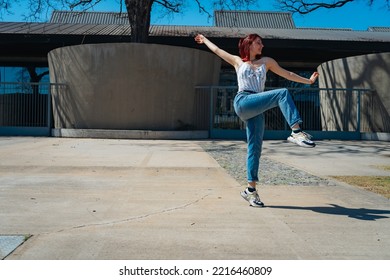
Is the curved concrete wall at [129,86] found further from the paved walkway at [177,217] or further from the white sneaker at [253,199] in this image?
the white sneaker at [253,199]

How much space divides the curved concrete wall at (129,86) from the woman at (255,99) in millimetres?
10991

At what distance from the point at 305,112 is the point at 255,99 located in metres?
15.0

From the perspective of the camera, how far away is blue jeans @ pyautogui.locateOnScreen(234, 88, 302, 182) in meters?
3.75

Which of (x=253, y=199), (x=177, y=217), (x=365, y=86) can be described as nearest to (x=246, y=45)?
(x=253, y=199)

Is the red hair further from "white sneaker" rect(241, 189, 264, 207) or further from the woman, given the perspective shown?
"white sneaker" rect(241, 189, 264, 207)

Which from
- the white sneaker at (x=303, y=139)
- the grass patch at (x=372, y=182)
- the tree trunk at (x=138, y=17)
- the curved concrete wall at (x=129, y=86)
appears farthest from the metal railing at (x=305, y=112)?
the white sneaker at (x=303, y=139)

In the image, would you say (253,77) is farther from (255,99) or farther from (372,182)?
(372,182)

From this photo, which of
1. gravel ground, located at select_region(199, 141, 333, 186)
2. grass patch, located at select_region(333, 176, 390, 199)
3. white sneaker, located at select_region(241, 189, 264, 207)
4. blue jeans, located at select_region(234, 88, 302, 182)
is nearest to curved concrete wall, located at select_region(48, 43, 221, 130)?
gravel ground, located at select_region(199, 141, 333, 186)

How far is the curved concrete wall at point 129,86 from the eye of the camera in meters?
15.2

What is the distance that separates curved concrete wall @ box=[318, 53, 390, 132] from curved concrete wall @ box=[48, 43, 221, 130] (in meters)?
6.64

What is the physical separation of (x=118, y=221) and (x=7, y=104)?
16.2 metres

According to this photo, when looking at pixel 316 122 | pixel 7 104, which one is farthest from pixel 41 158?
pixel 316 122

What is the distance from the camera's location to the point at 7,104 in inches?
704

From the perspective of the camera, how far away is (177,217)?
395 cm
